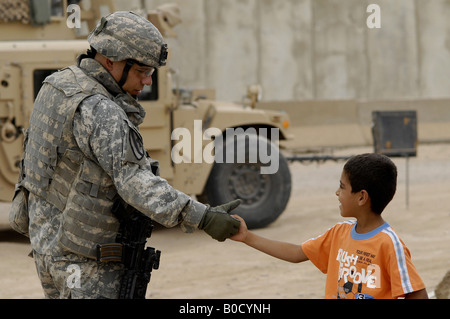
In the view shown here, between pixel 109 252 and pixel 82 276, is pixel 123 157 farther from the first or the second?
pixel 82 276

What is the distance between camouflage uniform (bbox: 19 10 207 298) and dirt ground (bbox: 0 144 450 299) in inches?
120

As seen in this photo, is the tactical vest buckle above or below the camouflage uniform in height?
below

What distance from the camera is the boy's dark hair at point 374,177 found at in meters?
3.17

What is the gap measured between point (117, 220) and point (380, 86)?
16689mm

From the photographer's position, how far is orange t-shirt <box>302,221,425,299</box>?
3.00 metres

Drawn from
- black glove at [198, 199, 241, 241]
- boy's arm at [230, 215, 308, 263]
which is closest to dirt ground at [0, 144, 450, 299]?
boy's arm at [230, 215, 308, 263]

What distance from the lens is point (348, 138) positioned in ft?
52.7

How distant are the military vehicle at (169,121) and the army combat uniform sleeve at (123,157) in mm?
4850

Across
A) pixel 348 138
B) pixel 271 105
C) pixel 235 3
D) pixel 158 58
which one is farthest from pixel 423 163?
pixel 158 58

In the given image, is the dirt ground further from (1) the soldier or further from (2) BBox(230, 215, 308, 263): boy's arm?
(1) the soldier

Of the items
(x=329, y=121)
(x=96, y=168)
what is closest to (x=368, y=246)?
(x=96, y=168)

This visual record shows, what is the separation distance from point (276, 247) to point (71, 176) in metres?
0.88

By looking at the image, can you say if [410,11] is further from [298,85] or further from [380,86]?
[298,85]

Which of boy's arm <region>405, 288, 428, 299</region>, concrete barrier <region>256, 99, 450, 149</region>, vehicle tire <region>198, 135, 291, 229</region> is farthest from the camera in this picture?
concrete barrier <region>256, 99, 450, 149</region>
